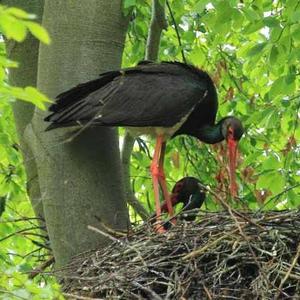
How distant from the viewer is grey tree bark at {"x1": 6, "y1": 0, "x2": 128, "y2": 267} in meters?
4.94

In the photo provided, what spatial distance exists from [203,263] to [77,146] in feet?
3.10

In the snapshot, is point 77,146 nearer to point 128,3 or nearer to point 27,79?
point 27,79

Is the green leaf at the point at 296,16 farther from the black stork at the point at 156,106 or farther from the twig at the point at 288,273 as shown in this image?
the twig at the point at 288,273

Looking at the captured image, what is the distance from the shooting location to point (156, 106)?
5.85 m

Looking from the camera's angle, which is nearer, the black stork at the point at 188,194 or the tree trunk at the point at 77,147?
the tree trunk at the point at 77,147

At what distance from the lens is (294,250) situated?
4574 millimetres

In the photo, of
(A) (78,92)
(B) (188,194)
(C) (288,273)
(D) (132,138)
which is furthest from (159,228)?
(B) (188,194)

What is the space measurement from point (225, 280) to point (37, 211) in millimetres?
1560

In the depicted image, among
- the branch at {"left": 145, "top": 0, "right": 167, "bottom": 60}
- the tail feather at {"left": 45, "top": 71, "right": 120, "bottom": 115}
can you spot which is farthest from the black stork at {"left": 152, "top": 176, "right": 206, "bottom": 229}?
the tail feather at {"left": 45, "top": 71, "right": 120, "bottom": 115}

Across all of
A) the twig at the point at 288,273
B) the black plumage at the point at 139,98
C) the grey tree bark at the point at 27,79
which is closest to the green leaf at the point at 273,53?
the black plumage at the point at 139,98

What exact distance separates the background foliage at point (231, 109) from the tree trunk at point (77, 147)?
0.77 ft

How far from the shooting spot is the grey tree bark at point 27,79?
5.54 m

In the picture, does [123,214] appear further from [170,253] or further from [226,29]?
[226,29]

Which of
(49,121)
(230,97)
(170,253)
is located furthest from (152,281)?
(230,97)
